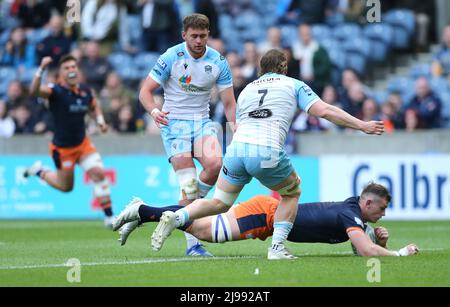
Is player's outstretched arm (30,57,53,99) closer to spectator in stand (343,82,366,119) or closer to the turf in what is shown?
the turf

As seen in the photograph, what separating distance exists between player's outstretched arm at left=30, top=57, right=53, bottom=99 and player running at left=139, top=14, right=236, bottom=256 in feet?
13.1

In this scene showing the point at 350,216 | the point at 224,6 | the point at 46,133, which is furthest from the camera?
the point at 224,6

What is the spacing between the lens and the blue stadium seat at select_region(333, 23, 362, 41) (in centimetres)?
2312

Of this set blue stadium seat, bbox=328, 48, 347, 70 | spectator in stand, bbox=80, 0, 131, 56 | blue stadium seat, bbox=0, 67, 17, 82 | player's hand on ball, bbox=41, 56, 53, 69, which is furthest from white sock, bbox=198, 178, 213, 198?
blue stadium seat, bbox=0, 67, 17, 82

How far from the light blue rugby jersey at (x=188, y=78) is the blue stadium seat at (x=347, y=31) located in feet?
38.3

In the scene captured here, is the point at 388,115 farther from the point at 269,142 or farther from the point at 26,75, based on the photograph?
the point at 269,142

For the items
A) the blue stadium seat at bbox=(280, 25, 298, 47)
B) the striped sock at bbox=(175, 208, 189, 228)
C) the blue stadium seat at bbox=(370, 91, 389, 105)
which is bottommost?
the striped sock at bbox=(175, 208, 189, 228)

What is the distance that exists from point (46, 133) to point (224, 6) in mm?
6113

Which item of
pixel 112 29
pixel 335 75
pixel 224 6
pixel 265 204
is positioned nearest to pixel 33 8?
pixel 112 29

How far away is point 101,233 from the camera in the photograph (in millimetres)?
15539

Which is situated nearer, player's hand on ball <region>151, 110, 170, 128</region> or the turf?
the turf

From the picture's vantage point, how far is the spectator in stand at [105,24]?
24750 mm

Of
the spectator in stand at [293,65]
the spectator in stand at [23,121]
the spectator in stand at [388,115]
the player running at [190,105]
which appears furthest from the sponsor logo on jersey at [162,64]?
the spectator in stand at [23,121]
